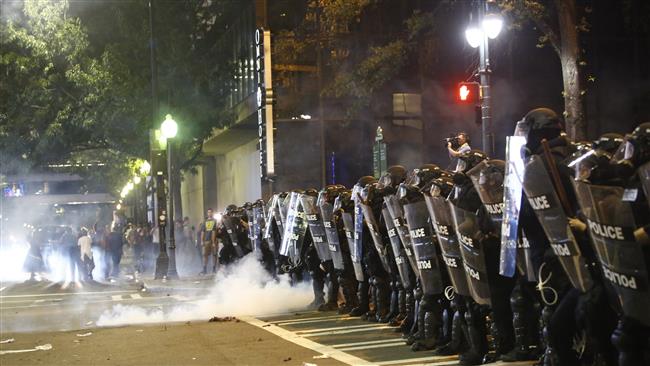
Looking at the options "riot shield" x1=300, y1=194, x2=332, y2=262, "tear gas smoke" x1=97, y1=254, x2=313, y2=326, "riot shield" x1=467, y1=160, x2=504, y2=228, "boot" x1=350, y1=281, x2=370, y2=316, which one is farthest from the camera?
"tear gas smoke" x1=97, y1=254, x2=313, y2=326

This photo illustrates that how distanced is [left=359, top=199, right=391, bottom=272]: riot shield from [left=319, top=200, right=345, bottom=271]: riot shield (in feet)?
5.07

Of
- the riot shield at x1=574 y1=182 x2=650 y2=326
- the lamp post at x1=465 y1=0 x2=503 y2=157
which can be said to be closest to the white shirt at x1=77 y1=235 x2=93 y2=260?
the lamp post at x1=465 y1=0 x2=503 y2=157

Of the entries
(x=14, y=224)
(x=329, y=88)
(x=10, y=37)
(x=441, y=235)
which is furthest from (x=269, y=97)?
(x=14, y=224)

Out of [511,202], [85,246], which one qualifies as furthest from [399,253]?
[85,246]

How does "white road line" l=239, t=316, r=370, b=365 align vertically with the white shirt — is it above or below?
below

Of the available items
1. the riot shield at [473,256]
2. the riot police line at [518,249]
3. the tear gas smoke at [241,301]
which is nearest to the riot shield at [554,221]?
the riot police line at [518,249]

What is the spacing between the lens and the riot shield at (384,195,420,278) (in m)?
10.3

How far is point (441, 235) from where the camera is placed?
885 centimetres

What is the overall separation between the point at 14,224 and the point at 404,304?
170 feet

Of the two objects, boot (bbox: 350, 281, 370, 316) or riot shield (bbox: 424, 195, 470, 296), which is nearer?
riot shield (bbox: 424, 195, 470, 296)

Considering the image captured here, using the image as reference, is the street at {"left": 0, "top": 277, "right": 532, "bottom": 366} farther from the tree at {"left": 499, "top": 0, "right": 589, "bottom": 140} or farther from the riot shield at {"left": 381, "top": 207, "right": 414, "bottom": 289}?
the tree at {"left": 499, "top": 0, "right": 589, "bottom": 140}

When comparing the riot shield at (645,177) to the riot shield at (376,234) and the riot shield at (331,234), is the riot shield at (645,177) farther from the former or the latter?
the riot shield at (331,234)

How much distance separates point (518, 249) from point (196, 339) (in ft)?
17.8

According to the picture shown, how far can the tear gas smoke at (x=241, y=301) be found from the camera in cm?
1498
